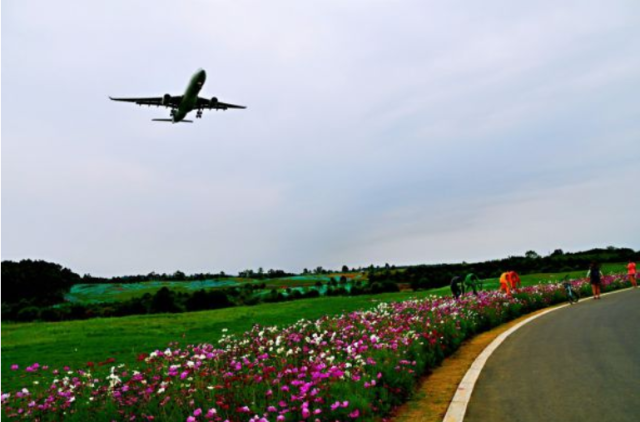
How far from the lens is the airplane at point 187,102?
70.3 ft

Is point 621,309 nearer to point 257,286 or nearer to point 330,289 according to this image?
point 330,289

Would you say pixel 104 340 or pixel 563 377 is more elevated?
pixel 563 377

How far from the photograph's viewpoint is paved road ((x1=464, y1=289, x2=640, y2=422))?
20.6ft

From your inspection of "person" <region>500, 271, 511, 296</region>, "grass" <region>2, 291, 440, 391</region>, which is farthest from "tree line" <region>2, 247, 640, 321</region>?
"person" <region>500, 271, 511, 296</region>

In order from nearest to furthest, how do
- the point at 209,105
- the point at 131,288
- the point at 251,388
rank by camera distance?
the point at 251,388
the point at 209,105
the point at 131,288

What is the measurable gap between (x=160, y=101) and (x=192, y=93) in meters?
7.42

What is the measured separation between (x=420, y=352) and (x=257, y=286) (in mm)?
48809

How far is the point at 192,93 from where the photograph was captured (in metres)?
22.0

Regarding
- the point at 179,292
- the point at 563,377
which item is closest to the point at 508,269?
the point at 179,292

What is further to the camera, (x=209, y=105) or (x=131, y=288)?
(x=131, y=288)

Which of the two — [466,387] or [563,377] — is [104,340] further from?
[563,377]

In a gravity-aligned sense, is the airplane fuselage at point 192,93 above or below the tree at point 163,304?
above

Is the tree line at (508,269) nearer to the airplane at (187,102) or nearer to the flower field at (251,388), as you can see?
the airplane at (187,102)

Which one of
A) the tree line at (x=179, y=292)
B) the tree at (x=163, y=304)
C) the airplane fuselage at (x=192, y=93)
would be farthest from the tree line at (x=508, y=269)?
the airplane fuselage at (x=192, y=93)
